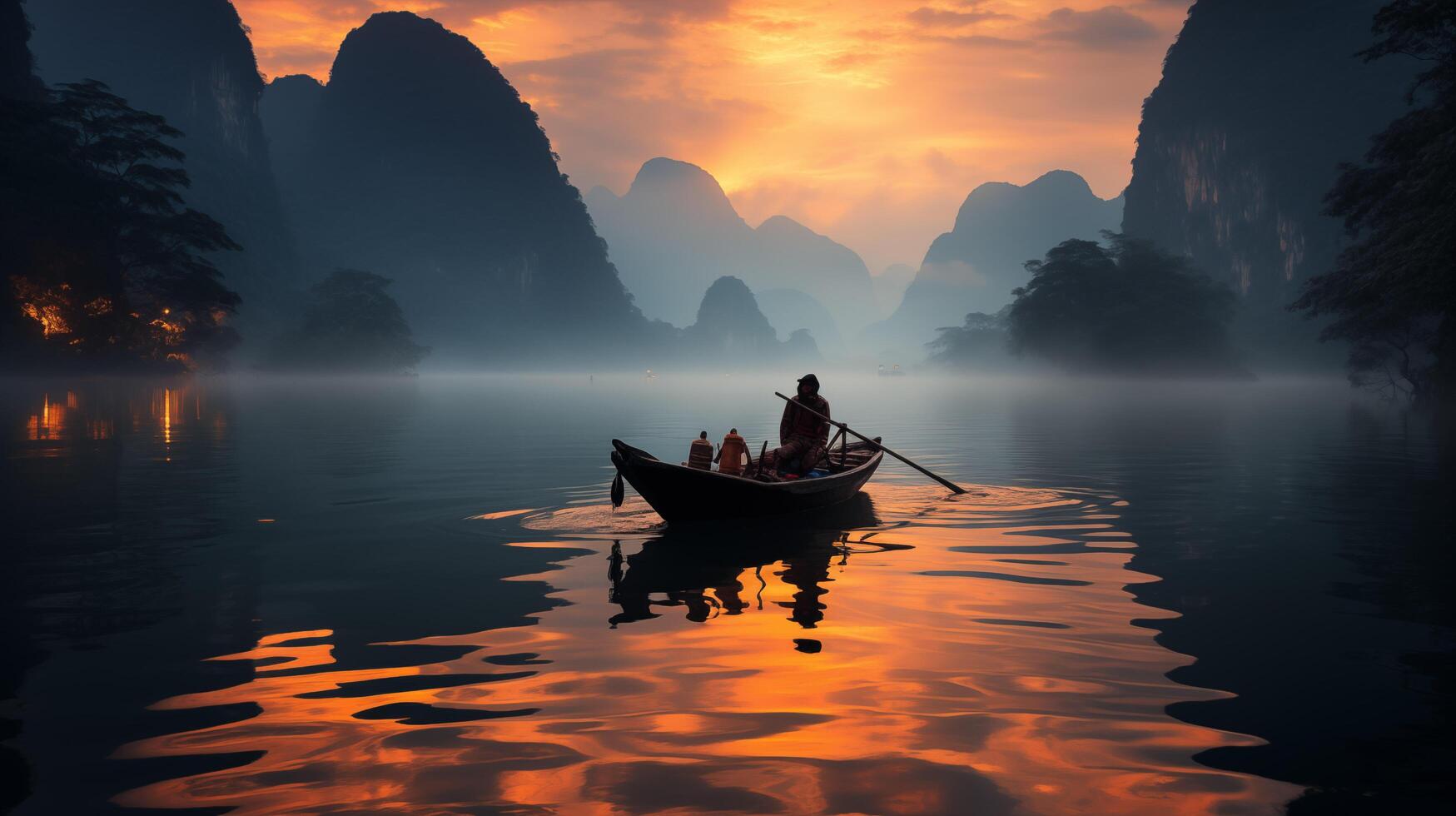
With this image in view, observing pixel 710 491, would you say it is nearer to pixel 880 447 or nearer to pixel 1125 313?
pixel 880 447

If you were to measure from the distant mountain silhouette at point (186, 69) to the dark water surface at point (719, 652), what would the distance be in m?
132

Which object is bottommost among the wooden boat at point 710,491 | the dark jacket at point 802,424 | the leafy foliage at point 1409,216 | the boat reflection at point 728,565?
the boat reflection at point 728,565

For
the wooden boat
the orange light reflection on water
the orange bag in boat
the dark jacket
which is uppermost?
the dark jacket

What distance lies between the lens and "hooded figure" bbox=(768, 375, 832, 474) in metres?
14.0

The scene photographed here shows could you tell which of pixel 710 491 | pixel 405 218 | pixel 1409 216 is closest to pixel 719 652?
pixel 710 491

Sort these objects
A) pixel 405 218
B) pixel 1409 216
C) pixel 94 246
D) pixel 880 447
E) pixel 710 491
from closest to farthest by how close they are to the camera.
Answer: pixel 710 491 → pixel 880 447 → pixel 1409 216 → pixel 94 246 → pixel 405 218

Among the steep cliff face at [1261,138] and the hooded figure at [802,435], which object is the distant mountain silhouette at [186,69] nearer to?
the steep cliff face at [1261,138]

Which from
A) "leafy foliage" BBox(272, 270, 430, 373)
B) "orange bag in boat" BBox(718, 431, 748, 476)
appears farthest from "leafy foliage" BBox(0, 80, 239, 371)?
"orange bag in boat" BBox(718, 431, 748, 476)

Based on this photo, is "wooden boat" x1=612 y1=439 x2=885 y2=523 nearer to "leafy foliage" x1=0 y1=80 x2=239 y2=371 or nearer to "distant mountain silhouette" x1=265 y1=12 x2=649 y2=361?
"leafy foliage" x1=0 y1=80 x2=239 y2=371

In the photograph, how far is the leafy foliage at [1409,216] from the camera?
83.6 feet

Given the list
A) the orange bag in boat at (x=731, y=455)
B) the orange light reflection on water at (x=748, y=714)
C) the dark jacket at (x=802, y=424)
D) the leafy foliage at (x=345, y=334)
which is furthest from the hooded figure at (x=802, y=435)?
the leafy foliage at (x=345, y=334)

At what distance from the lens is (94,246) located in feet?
182

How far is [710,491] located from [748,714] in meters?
5.98

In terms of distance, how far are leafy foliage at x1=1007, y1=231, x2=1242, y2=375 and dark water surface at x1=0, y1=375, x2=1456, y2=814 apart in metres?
77.4
